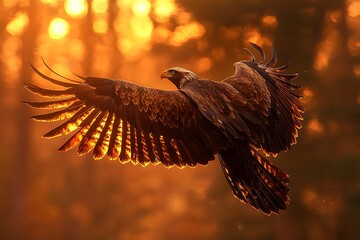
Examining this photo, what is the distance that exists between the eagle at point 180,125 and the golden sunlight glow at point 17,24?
15.9 m

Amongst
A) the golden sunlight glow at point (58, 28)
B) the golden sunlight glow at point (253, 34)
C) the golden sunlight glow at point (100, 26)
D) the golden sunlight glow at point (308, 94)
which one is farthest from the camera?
the golden sunlight glow at point (58, 28)

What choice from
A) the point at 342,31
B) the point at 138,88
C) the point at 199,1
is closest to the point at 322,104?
the point at 342,31

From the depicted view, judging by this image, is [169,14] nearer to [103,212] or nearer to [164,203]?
[103,212]

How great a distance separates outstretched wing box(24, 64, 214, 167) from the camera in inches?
273

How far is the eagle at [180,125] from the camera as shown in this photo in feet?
22.7

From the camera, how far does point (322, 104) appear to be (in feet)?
48.5

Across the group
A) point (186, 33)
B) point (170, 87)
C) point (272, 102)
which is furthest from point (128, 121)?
point (170, 87)

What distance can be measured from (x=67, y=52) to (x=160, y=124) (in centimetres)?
1695

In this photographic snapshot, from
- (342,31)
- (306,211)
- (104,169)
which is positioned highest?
(104,169)

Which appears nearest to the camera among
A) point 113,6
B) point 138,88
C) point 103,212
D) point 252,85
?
point 138,88

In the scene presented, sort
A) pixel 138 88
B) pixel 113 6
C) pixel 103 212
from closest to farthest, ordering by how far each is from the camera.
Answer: pixel 138 88
pixel 103 212
pixel 113 6

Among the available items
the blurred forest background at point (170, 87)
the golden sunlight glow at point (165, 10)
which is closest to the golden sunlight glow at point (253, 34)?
the blurred forest background at point (170, 87)

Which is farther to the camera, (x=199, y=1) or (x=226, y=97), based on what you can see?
(x=199, y=1)

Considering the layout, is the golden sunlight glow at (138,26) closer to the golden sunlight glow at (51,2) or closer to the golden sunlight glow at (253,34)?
the golden sunlight glow at (51,2)
